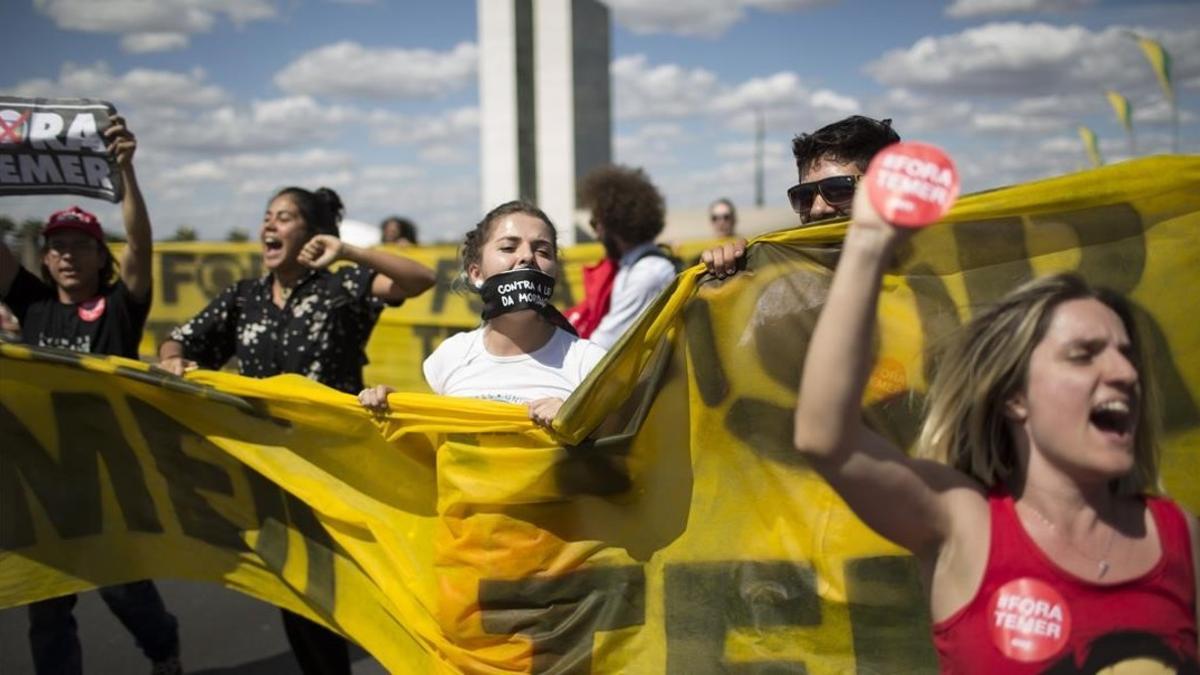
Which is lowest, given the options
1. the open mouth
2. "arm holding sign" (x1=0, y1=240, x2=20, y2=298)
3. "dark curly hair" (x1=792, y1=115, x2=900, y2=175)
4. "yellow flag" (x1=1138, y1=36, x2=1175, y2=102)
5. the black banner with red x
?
the open mouth

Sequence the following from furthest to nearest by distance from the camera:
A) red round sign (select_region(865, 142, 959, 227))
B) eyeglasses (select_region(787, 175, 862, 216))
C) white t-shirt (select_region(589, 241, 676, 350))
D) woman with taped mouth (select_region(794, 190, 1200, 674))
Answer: white t-shirt (select_region(589, 241, 676, 350)), eyeglasses (select_region(787, 175, 862, 216)), woman with taped mouth (select_region(794, 190, 1200, 674)), red round sign (select_region(865, 142, 959, 227))

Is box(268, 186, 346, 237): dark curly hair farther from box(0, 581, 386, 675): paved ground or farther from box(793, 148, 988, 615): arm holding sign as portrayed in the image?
box(793, 148, 988, 615): arm holding sign

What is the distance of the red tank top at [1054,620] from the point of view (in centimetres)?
166

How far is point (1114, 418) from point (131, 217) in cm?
357

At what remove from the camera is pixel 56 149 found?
4004 mm

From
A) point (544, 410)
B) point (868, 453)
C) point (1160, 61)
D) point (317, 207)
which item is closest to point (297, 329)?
point (317, 207)

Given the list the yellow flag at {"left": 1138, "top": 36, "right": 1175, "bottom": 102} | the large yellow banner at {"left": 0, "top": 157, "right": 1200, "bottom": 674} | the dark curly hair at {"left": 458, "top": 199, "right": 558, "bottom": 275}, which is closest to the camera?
the large yellow banner at {"left": 0, "top": 157, "right": 1200, "bottom": 674}

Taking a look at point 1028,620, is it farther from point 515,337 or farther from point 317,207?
point 317,207

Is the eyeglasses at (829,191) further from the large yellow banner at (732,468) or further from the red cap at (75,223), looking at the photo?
the red cap at (75,223)

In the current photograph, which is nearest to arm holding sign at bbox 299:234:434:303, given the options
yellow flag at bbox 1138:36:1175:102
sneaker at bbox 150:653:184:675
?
sneaker at bbox 150:653:184:675

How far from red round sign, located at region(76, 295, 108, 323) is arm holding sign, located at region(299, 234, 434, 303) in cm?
84

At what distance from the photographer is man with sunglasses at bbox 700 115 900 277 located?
3.12 metres

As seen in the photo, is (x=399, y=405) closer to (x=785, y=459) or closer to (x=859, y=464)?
(x=785, y=459)

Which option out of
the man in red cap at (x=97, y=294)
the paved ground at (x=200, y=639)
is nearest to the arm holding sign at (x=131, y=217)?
the man in red cap at (x=97, y=294)
